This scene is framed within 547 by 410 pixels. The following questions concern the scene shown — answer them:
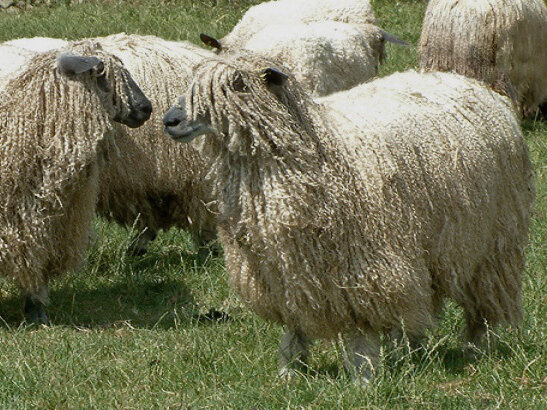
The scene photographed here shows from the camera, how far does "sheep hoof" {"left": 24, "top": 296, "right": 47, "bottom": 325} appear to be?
5.75 metres

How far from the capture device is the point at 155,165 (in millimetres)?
6430

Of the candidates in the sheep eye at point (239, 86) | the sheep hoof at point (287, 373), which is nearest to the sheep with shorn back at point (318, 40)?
the sheep eye at point (239, 86)

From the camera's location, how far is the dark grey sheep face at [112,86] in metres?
5.42

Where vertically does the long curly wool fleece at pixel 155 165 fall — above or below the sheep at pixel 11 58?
below

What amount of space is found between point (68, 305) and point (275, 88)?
2.53 metres

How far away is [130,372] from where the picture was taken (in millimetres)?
4746

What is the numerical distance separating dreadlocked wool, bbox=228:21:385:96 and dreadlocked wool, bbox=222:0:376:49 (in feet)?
1.25

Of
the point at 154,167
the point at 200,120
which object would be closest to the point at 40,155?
the point at 154,167

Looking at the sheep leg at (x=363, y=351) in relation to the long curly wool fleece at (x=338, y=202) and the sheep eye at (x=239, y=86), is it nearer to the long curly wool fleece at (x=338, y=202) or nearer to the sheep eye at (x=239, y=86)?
the long curly wool fleece at (x=338, y=202)

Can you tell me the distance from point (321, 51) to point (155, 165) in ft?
6.96

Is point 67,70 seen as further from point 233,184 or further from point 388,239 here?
point 388,239

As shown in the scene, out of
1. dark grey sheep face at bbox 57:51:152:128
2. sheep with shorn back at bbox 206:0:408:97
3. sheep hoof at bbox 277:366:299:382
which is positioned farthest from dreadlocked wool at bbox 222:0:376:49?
sheep hoof at bbox 277:366:299:382

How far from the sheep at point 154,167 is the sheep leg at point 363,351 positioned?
7.64ft

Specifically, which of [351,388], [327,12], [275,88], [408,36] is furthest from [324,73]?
[408,36]
